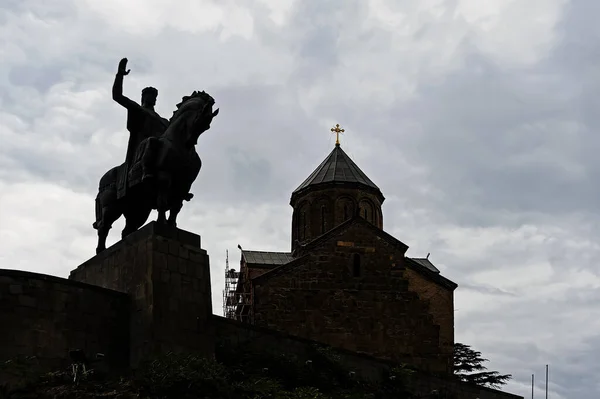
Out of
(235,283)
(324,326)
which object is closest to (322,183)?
(235,283)

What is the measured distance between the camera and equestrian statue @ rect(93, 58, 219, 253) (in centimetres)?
1409

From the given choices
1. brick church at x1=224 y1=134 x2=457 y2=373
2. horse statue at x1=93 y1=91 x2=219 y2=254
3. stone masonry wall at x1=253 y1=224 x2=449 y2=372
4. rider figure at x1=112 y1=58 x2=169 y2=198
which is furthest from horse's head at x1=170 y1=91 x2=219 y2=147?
stone masonry wall at x1=253 y1=224 x2=449 y2=372

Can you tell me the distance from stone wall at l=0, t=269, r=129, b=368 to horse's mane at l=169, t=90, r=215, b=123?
2.78 meters

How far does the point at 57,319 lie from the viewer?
42.4ft

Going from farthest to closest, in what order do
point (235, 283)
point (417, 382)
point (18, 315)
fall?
point (235, 283) < point (417, 382) < point (18, 315)

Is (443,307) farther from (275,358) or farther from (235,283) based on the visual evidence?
(275,358)

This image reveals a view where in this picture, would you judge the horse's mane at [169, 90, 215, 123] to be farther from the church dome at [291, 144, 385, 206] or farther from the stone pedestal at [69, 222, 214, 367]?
the church dome at [291, 144, 385, 206]

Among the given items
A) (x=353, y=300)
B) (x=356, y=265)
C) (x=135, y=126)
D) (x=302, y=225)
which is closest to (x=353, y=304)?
(x=353, y=300)

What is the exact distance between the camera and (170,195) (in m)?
14.2

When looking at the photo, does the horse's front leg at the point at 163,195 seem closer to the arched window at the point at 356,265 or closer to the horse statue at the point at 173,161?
the horse statue at the point at 173,161

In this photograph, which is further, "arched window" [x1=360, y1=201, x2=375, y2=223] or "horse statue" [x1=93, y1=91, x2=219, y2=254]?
"arched window" [x1=360, y1=201, x2=375, y2=223]

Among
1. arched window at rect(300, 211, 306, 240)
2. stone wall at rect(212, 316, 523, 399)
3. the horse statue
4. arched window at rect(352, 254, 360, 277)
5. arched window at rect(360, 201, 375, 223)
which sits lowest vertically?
stone wall at rect(212, 316, 523, 399)

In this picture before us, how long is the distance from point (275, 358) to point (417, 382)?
11.3 feet

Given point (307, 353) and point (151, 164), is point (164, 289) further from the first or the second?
point (307, 353)
